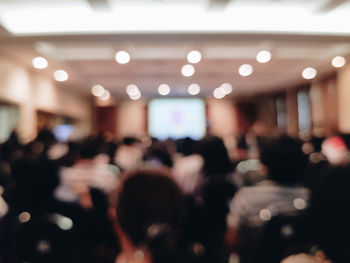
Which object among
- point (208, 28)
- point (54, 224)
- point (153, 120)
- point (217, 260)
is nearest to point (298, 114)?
point (153, 120)

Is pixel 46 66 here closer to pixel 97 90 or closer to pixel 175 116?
pixel 97 90

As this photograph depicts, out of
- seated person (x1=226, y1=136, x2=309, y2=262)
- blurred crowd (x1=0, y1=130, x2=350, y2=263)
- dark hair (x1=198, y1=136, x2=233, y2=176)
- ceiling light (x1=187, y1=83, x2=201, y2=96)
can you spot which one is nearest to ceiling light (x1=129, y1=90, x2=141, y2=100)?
ceiling light (x1=187, y1=83, x2=201, y2=96)

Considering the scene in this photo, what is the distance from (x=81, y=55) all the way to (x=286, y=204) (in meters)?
6.46

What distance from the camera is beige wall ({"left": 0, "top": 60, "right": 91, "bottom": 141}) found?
761cm

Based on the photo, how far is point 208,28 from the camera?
5762 mm

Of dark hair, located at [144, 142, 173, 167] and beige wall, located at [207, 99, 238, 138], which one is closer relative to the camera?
dark hair, located at [144, 142, 173, 167]

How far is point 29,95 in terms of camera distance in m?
8.88

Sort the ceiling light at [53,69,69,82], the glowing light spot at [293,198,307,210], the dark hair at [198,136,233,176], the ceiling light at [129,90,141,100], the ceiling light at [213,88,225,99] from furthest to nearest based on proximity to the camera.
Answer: the ceiling light at [129,90,141,100], the ceiling light at [213,88,225,99], the ceiling light at [53,69,69,82], the dark hair at [198,136,233,176], the glowing light spot at [293,198,307,210]

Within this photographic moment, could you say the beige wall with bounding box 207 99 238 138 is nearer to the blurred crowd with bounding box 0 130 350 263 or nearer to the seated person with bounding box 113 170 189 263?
Answer: the blurred crowd with bounding box 0 130 350 263

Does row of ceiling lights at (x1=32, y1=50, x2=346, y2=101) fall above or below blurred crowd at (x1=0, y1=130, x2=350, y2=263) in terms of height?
above

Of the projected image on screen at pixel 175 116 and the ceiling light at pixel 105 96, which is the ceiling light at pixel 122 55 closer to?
the ceiling light at pixel 105 96

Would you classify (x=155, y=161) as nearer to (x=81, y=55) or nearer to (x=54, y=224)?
(x=54, y=224)

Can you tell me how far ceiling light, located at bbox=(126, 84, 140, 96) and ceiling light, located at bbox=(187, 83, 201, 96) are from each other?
1897 mm

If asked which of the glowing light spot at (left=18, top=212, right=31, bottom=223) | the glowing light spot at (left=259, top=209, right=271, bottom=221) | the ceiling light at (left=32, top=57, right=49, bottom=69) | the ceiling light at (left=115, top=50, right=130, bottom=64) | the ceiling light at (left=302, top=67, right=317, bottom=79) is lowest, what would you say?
the glowing light spot at (left=259, top=209, right=271, bottom=221)
